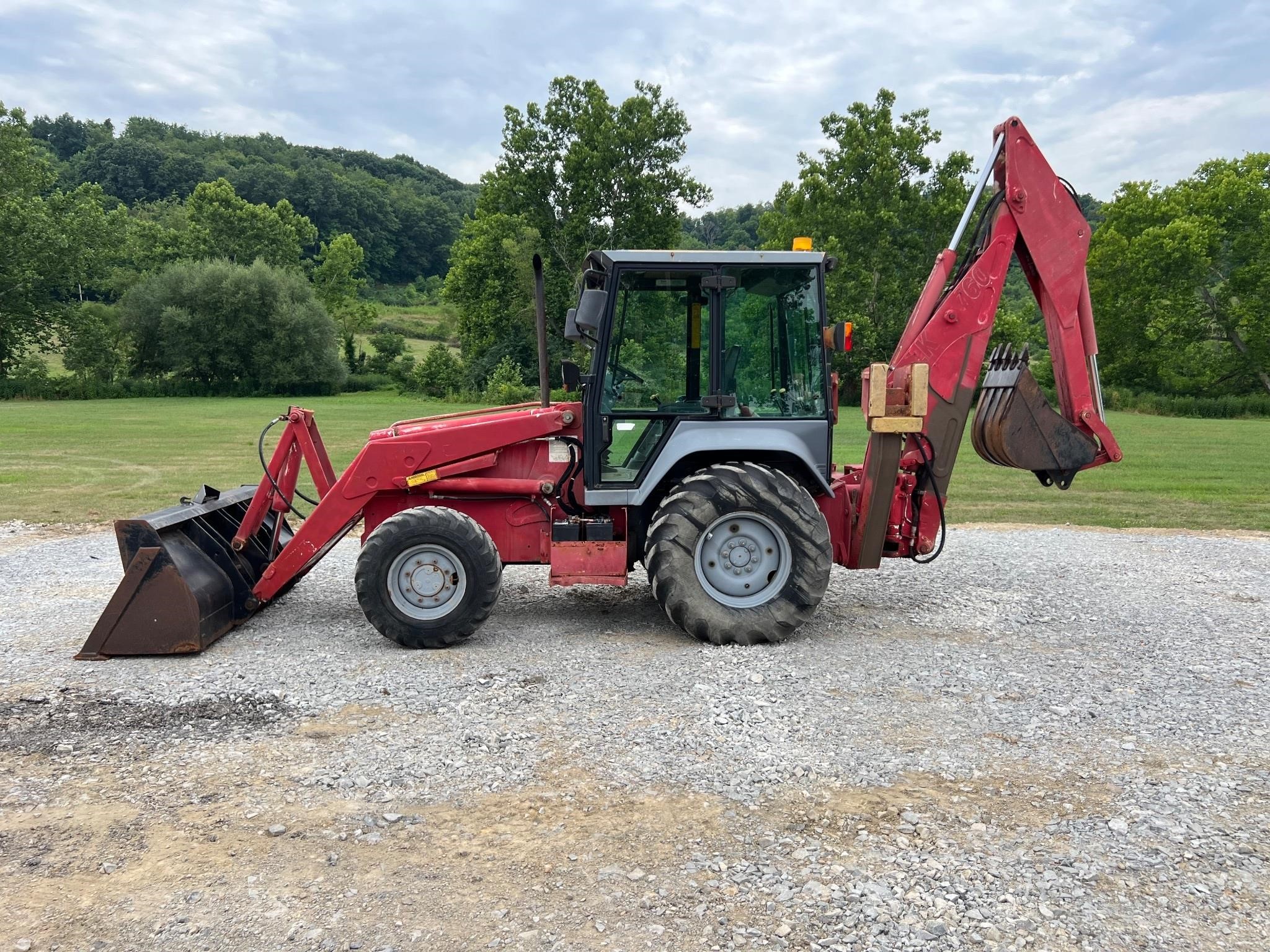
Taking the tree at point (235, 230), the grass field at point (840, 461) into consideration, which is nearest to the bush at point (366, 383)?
the tree at point (235, 230)

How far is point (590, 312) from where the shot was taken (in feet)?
20.6

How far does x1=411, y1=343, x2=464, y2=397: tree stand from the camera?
5031 centimetres

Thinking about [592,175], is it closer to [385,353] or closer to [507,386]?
[507,386]

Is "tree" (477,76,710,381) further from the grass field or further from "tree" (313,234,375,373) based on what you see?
"tree" (313,234,375,373)

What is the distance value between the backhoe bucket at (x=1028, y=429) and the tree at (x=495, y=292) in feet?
128

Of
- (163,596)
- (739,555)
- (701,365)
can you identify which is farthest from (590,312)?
(163,596)

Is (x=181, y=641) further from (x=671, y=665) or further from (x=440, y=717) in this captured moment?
(x=671, y=665)

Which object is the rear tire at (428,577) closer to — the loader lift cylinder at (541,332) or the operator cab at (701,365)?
the operator cab at (701,365)

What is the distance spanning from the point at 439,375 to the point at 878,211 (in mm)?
24835

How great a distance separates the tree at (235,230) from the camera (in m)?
66.3

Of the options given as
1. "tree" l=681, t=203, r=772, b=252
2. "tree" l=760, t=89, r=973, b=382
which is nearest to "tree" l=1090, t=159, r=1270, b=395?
"tree" l=760, t=89, r=973, b=382

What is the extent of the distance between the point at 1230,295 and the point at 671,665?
4886 cm

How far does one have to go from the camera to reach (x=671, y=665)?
5.88 metres

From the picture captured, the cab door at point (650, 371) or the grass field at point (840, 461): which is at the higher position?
the cab door at point (650, 371)
